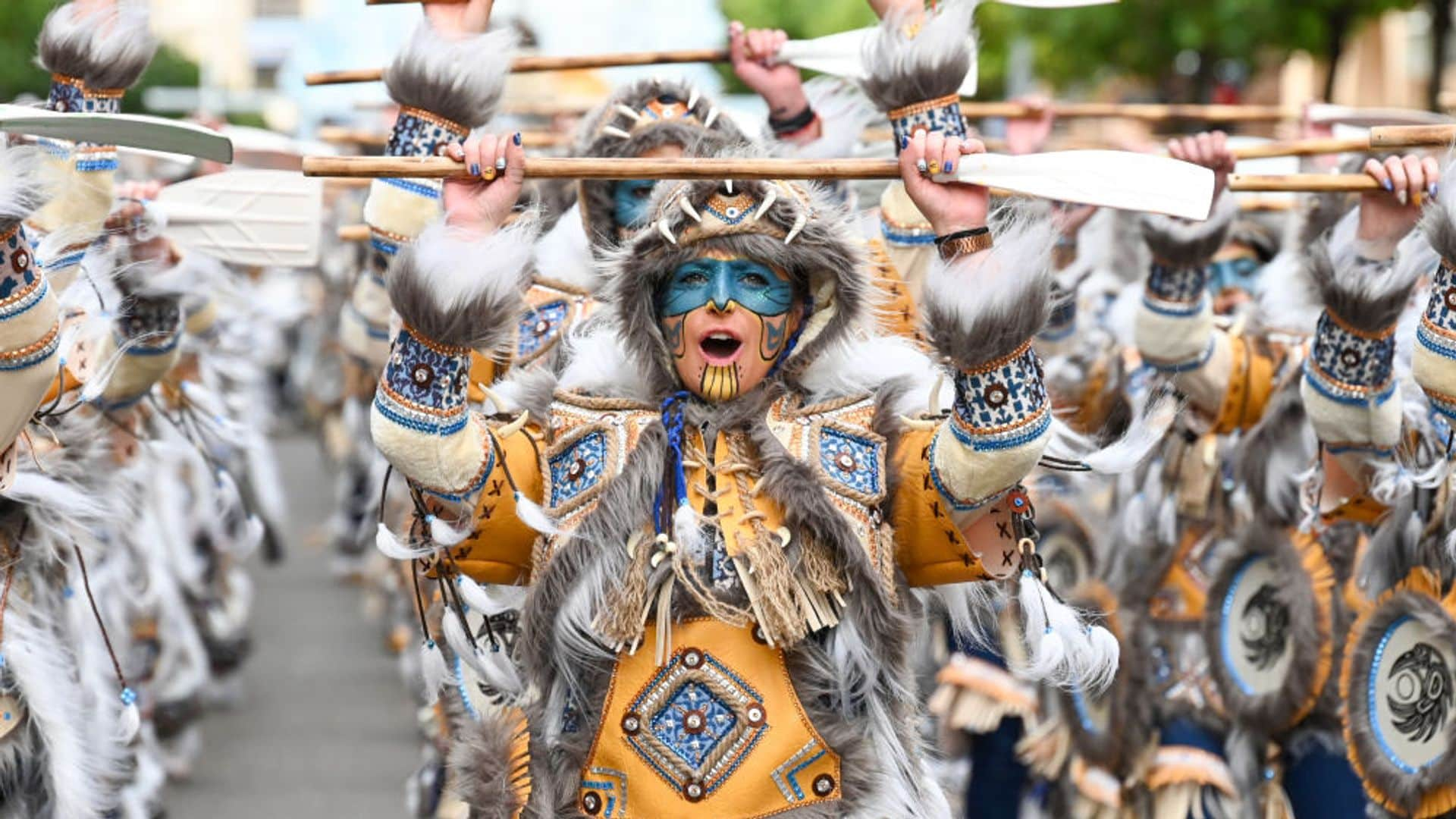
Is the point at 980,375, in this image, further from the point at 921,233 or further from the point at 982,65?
the point at 982,65

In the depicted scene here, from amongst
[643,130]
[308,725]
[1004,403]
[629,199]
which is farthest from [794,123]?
[308,725]

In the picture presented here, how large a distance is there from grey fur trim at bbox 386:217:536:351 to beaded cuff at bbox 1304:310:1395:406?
1.98 meters

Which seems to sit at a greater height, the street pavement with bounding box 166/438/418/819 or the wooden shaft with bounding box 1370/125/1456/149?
the wooden shaft with bounding box 1370/125/1456/149

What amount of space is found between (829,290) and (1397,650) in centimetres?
180

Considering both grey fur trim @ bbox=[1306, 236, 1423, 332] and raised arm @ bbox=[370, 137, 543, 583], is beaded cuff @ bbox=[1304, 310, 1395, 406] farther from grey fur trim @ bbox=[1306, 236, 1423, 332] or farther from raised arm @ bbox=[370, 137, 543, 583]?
raised arm @ bbox=[370, 137, 543, 583]

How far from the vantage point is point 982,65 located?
25.4m

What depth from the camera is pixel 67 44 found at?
4.76 m

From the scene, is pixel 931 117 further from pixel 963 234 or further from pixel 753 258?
pixel 963 234

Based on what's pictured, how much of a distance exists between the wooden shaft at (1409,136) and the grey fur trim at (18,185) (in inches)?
94.7

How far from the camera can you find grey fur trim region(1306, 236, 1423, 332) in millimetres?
4582

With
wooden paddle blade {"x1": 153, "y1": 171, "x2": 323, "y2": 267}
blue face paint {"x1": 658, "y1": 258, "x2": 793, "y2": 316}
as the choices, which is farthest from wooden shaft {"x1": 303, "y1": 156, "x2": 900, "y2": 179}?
wooden paddle blade {"x1": 153, "y1": 171, "x2": 323, "y2": 267}

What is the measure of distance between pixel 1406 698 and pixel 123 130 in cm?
298

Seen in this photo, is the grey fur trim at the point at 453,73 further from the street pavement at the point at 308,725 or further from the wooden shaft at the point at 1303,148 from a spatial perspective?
the street pavement at the point at 308,725

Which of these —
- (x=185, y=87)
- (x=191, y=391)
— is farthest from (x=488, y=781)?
(x=185, y=87)
